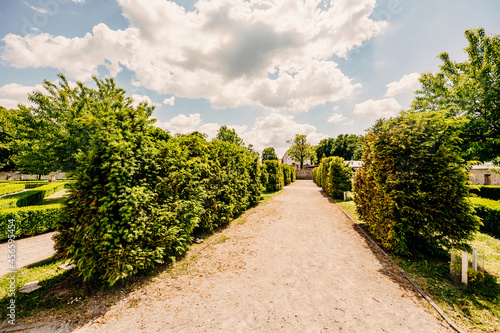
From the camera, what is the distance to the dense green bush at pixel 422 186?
5.46 meters

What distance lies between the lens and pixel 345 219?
1088 cm

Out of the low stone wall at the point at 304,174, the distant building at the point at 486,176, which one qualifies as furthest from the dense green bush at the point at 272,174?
the low stone wall at the point at 304,174

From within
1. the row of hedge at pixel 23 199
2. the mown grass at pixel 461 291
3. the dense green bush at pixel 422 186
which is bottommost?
the mown grass at pixel 461 291

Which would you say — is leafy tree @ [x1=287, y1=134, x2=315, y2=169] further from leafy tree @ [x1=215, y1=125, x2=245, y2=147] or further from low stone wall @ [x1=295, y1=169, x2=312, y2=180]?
leafy tree @ [x1=215, y1=125, x2=245, y2=147]

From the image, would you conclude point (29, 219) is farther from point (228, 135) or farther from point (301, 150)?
point (301, 150)

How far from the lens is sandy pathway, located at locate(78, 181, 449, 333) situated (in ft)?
11.1

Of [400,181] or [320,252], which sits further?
[320,252]

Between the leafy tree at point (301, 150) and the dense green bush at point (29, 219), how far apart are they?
2430 inches

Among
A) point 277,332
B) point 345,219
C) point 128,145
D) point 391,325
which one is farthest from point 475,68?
point 128,145

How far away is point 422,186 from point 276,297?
569cm

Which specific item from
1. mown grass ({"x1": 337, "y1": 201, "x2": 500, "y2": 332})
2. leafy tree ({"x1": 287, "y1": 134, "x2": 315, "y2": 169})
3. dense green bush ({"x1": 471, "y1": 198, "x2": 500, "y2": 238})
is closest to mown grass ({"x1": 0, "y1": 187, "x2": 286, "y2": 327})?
mown grass ({"x1": 337, "y1": 201, "x2": 500, "y2": 332})

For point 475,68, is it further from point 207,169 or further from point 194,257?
point 194,257

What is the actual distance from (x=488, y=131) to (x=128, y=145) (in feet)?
68.8

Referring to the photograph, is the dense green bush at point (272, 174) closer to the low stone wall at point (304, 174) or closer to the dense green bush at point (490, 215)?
the dense green bush at point (490, 215)
